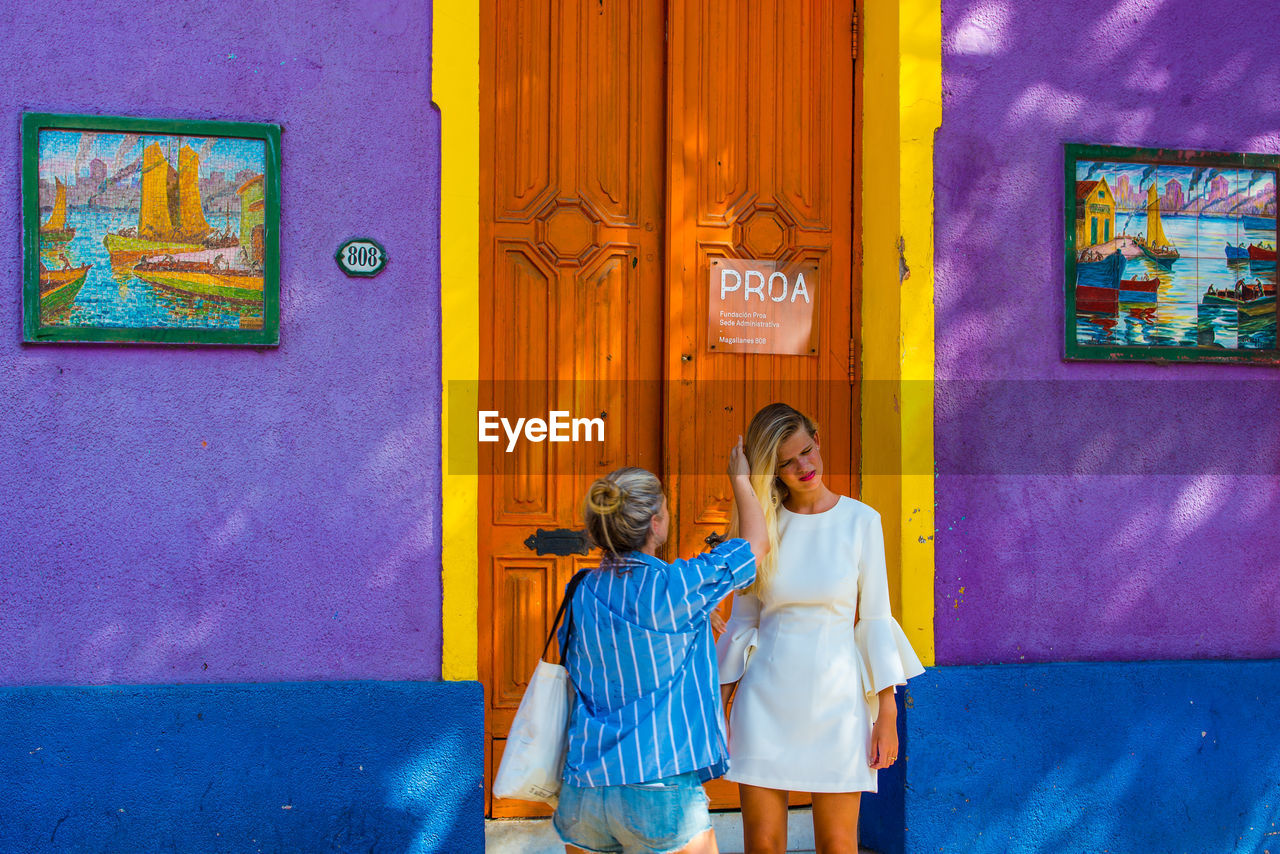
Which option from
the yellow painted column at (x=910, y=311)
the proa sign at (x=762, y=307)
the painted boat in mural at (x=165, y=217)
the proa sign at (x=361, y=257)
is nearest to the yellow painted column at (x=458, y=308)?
the proa sign at (x=361, y=257)

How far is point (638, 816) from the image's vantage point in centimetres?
260

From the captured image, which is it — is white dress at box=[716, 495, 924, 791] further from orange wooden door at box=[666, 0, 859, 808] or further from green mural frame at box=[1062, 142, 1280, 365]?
green mural frame at box=[1062, 142, 1280, 365]

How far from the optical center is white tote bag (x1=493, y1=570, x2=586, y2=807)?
8.93 ft

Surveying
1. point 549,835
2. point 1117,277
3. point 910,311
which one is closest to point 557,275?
point 910,311

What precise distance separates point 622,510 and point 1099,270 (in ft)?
9.02

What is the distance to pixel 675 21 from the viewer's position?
14.4 feet

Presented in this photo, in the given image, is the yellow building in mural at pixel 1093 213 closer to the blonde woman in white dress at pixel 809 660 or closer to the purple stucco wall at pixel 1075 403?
the purple stucco wall at pixel 1075 403

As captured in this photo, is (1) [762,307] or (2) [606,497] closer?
(2) [606,497]

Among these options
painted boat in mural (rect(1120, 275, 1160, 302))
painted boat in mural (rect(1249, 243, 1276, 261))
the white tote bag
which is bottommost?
the white tote bag

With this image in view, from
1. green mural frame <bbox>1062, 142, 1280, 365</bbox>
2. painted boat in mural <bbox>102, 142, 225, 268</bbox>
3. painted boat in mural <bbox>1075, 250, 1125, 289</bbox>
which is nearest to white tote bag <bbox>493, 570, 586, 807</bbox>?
painted boat in mural <bbox>102, 142, 225, 268</bbox>

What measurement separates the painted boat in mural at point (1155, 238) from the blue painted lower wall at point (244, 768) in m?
3.32

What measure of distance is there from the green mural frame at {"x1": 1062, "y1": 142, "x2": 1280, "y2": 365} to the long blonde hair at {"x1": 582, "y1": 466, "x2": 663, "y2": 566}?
2.42 metres

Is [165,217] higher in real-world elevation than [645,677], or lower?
higher

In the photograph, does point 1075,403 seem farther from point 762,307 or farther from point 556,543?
point 556,543
